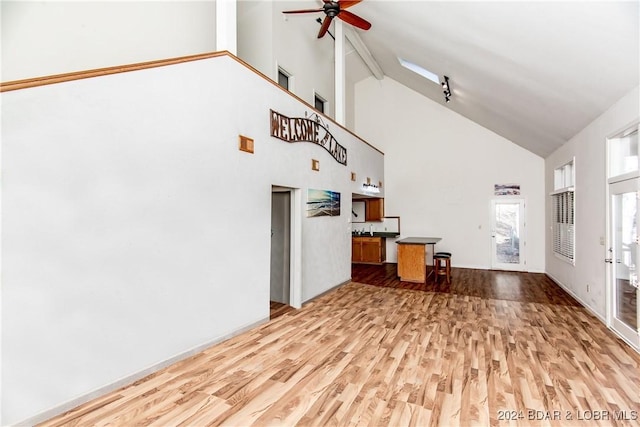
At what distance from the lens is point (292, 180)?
4812 mm

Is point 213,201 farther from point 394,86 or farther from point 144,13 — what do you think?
point 394,86

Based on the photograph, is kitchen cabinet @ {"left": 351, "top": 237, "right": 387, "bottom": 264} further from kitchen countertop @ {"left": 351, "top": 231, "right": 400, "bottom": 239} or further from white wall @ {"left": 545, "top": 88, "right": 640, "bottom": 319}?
white wall @ {"left": 545, "top": 88, "right": 640, "bottom": 319}

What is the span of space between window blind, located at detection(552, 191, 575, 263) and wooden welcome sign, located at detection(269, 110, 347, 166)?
431 centimetres

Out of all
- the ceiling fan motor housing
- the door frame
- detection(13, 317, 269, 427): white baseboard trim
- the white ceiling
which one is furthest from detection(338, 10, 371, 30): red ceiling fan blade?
detection(13, 317, 269, 427): white baseboard trim

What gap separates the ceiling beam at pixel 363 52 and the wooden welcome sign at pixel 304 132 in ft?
10.7

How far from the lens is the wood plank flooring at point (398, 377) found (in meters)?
2.26

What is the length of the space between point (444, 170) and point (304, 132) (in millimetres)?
5534

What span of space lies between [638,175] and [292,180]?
13.4ft

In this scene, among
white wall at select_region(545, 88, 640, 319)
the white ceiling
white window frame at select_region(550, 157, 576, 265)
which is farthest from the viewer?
white window frame at select_region(550, 157, 576, 265)

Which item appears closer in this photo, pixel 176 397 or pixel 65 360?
pixel 65 360

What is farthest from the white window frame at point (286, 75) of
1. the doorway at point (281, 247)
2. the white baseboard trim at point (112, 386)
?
the white baseboard trim at point (112, 386)

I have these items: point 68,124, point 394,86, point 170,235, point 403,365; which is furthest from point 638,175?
point 394,86

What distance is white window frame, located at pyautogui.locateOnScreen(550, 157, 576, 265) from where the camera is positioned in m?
5.71

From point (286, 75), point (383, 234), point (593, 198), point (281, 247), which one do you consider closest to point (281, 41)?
point (286, 75)
